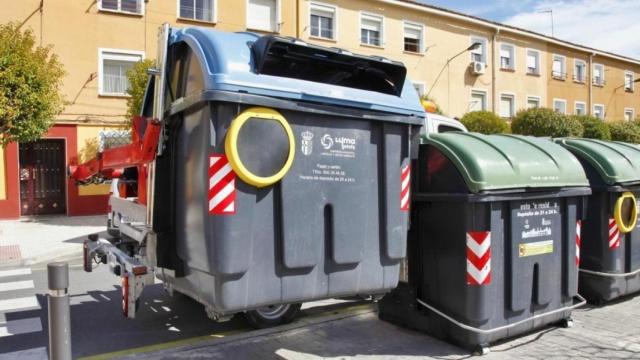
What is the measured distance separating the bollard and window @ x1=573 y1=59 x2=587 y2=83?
3135 centimetres

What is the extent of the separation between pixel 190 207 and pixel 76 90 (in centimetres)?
1363

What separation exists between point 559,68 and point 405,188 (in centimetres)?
2823

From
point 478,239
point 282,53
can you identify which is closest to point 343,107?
point 282,53

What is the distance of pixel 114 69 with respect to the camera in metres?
16.1

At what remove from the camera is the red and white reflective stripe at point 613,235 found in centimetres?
574

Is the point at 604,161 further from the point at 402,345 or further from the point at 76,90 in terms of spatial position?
the point at 76,90

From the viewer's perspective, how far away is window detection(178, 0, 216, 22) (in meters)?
17.1

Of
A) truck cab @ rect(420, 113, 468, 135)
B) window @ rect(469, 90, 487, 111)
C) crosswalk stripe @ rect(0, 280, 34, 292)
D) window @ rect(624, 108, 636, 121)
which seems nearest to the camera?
truck cab @ rect(420, 113, 468, 135)

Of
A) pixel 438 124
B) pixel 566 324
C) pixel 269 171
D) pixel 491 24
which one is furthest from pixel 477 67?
pixel 269 171

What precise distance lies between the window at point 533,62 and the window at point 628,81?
33.2 ft

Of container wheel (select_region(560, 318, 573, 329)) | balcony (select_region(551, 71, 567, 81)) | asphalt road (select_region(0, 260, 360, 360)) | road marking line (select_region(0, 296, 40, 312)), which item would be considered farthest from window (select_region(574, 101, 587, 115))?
road marking line (select_region(0, 296, 40, 312))

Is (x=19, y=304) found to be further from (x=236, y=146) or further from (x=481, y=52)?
(x=481, y=52)

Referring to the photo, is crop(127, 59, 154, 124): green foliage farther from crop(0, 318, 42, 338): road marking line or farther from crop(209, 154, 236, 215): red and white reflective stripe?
crop(209, 154, 236, 215): red and white reflective stripe

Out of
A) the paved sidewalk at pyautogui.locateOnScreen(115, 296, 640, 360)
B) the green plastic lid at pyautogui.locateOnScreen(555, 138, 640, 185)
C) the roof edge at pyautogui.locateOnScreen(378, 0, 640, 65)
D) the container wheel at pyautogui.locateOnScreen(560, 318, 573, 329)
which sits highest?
the roof edge at pyautogui.locateOnScreen(378, 0, 640, 65)
